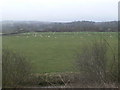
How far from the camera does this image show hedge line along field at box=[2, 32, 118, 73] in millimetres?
8859

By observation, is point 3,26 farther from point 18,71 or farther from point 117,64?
point 117,64

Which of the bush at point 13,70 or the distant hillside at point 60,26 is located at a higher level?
the distant hillside at point 60,26

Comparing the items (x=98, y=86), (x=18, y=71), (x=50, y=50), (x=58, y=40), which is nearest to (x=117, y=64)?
(x=18, y=71)

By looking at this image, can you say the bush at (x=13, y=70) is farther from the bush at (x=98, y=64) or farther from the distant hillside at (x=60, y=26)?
the bush at (x=98, y=64)

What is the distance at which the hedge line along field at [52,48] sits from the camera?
8.86 m

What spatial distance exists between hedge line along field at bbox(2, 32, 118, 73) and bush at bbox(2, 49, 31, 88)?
5.96 feet

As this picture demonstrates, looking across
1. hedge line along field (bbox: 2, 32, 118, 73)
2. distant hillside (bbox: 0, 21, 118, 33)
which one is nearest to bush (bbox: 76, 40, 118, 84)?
hedge line along field (bbox: 2, 32, 118, 73)

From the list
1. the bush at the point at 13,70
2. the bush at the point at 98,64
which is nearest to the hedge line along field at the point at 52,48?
the bush at the point at 98,64

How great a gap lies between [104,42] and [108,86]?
14.7ft

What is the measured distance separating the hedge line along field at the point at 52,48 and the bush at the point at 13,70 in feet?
5.96

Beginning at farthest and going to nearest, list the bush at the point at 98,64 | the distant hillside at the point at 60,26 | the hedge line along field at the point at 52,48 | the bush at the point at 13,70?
the hedge line along field at the point at 52,48 → the distant hillside at the point at 60,26 → the bush at the point at 98,64 → the bush at the point at 13,70

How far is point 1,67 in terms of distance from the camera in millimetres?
5375

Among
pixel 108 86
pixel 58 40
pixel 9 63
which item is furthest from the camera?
pixel 58 40

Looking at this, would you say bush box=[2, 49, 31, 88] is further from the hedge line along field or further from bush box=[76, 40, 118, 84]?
the hedge line along field
